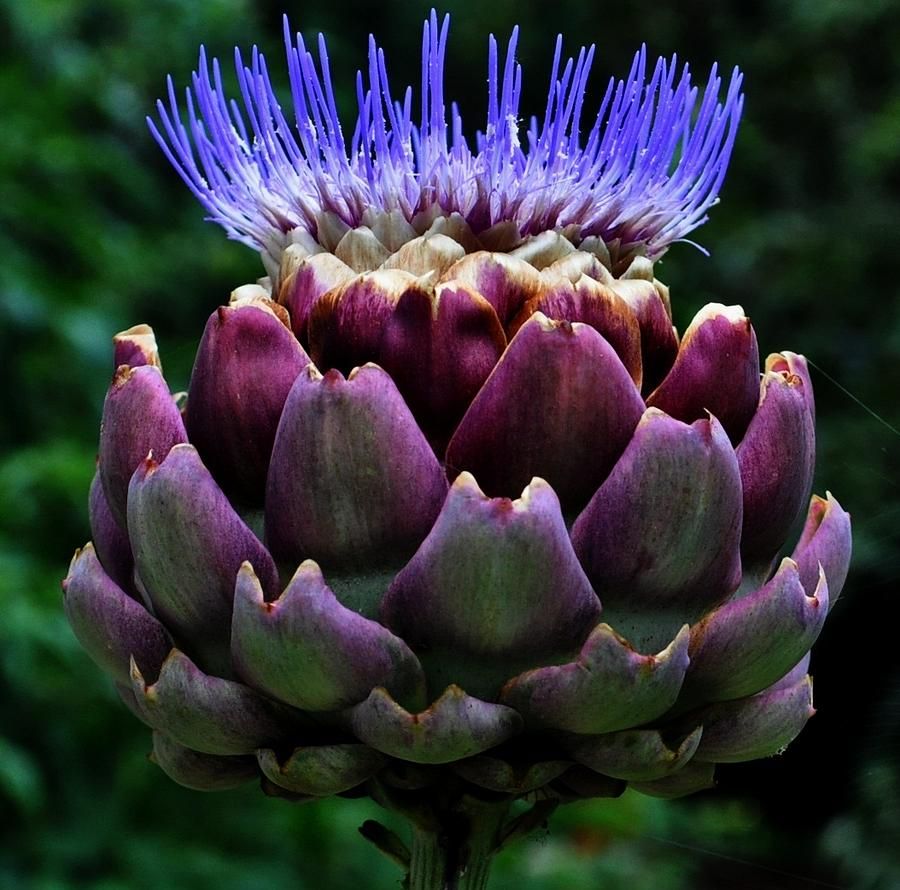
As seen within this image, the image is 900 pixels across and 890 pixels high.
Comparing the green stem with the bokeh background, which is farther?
the bokeh background

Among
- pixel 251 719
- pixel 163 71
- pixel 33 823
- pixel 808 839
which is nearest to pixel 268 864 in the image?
pixel 33 823

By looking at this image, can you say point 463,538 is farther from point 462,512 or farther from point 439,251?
point 439,251

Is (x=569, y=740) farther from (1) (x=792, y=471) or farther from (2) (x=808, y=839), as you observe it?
(2) (x=808, y=839)

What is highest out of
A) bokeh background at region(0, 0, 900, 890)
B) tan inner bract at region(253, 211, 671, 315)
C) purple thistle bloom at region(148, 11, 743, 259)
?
purple thistle bloom at region(148, 11, 743, 259)

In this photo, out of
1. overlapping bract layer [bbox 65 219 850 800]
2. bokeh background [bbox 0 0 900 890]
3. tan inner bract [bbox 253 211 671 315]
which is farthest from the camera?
bokeh background [bbox 0 0 900 890]

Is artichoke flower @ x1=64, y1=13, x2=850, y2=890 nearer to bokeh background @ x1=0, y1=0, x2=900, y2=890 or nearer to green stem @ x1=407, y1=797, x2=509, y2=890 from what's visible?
green stem @ x1=407, y1=797, x2=509, y2=890

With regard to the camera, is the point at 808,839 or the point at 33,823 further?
the point at 808,839

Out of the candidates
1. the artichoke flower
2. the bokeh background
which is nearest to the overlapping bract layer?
the artichoke flower

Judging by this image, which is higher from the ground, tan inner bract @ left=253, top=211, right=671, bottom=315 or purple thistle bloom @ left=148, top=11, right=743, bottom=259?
purple thistle bloom @ left=148, top=11, right=743, bottom=259

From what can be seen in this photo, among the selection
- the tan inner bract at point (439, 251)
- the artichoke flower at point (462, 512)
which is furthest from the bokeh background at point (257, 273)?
the tan inner bract at point (439, 251)
